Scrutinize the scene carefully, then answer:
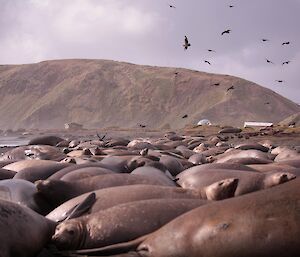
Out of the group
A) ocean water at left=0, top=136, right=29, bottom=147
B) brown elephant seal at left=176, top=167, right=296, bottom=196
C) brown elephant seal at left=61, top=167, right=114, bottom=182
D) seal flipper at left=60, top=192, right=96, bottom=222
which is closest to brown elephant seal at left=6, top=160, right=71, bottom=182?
brown elephant seal at left=61, top=167, right=114, bottom=182

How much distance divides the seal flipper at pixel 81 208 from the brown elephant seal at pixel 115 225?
217mm

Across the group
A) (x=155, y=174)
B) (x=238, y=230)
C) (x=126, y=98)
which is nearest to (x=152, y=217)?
(x=238, y=230)

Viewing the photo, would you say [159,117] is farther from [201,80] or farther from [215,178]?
[215,178]

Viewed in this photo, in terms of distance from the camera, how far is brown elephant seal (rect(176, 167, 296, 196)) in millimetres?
5630

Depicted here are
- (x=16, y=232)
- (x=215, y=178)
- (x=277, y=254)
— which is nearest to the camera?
(x=277, y=254)

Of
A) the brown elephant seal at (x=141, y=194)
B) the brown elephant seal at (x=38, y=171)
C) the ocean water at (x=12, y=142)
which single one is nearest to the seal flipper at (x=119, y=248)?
the brown elephant seal at (x=141, y=194)

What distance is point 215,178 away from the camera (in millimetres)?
6309

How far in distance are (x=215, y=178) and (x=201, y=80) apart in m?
105

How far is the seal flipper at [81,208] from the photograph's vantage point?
177 inches

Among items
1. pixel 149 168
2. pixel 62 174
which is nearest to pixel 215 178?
pixel 149 168

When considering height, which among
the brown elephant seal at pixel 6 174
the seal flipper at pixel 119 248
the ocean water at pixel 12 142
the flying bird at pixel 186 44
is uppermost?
the flying bird at pixel 186 44

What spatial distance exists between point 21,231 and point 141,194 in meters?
1.37

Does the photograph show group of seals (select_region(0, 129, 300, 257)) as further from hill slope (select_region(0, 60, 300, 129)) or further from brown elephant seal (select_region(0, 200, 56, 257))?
hill slope (select_region(0, 60, 300, 129))

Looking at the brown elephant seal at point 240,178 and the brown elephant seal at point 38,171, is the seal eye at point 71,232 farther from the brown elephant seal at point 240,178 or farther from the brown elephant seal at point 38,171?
the brown elephant seal at point 38,171
